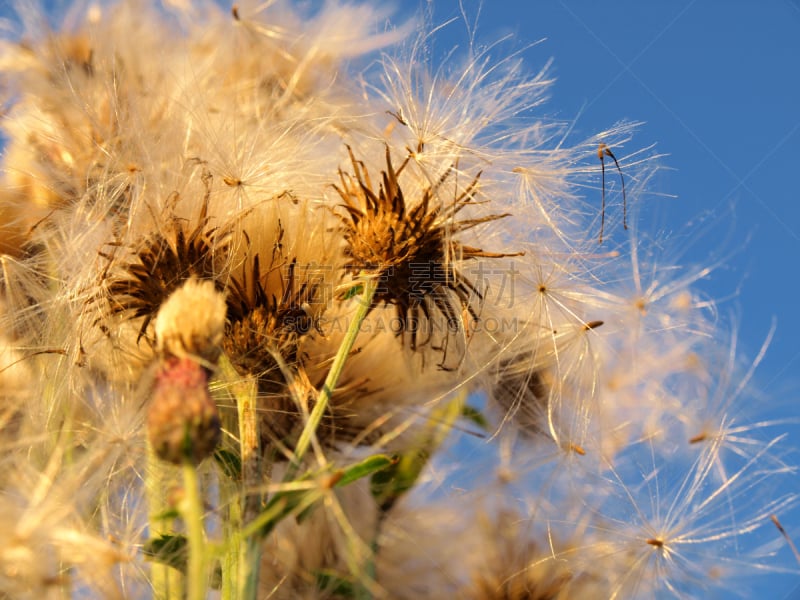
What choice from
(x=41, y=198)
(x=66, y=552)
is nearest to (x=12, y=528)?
(x=66, y=552)

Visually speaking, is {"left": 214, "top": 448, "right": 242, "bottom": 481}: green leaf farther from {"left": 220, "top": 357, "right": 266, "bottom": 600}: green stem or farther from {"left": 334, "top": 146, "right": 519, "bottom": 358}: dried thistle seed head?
{"left": 334, "top": 146, "right": 519, "bottom": 358}: dried thistle seed head

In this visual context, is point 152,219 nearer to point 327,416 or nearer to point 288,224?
point 288,224

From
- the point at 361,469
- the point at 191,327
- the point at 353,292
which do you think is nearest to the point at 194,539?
the point at 191,327

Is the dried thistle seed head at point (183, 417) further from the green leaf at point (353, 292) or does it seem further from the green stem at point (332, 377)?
the green leaf at point (353, 292)

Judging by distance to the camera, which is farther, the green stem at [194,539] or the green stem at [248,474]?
the green stem at [248,474]

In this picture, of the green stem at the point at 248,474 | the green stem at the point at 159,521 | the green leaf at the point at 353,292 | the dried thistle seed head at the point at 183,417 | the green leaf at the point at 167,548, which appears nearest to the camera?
the dried thistle seed head at the point at 183,417

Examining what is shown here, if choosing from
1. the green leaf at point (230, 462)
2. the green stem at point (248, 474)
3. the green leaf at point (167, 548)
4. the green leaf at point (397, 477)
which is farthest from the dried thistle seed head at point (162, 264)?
the green leaf at point (397, 477)
